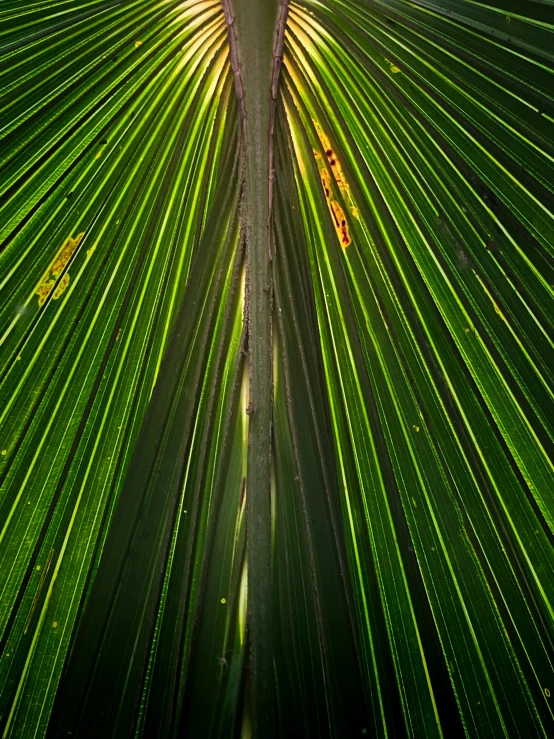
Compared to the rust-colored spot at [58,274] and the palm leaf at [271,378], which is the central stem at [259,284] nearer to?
the palm leaf at [271,378]

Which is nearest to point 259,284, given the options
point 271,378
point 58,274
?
point 271,378

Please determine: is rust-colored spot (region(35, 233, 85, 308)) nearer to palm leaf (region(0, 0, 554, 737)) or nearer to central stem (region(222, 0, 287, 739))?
palm leaf (region(0, 0, 554, 737))

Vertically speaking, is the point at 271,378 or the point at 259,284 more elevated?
the point at 259,284

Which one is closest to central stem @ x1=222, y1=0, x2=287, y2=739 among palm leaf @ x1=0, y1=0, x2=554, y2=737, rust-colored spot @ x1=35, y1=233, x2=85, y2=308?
palm leaf @ x1=0, y1=0, x2=554, y2=737

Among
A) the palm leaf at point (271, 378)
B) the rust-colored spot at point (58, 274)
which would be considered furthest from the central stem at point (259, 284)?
the rust-colored spot at point (58, 274)

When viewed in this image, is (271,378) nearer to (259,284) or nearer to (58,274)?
(259,284)
